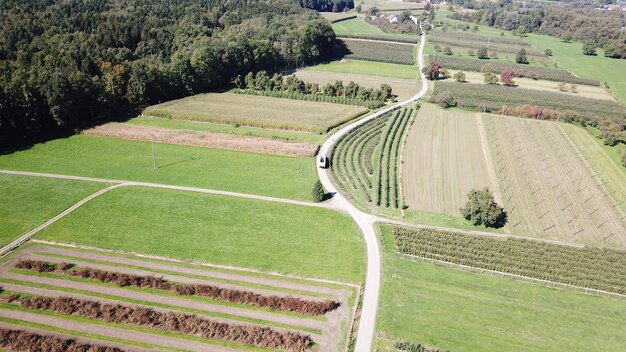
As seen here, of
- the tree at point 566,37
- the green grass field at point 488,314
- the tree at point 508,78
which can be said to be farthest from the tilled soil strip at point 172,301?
the tree at point 566,37

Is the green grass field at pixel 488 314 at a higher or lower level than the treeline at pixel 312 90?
lower

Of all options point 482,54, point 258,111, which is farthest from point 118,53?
point 482,54

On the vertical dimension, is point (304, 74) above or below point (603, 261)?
above

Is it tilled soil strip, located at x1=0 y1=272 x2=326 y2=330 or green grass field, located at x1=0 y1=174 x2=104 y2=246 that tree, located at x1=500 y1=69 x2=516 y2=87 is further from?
green grass field, located at x1=0 y1=174 x2=104 y2=246

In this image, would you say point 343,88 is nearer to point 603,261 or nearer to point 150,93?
point 150,93

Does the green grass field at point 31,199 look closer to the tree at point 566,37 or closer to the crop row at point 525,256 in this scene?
the crop row at point 525,256

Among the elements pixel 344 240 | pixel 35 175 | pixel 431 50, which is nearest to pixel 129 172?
pixel 35 175

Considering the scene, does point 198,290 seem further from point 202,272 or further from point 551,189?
point 551,189
